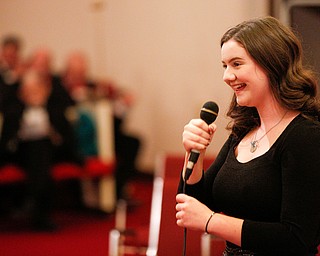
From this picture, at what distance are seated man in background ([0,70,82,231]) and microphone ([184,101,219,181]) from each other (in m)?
4.13

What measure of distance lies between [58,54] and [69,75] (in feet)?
6.13

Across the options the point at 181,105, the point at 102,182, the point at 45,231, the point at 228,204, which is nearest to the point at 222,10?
the point at 181,105

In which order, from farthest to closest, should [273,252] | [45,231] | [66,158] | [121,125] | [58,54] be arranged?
1. [58,54]
2. [121,125]
3. [66,158]
4. [45,231]
5. [273,252]

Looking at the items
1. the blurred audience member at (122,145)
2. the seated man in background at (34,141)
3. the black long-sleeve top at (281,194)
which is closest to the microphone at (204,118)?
the black long-sleeve top at (281,194)

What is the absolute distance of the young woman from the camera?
1.66 meters

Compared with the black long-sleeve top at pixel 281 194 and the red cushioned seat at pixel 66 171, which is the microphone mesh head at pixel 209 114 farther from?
the red cushioned seat at pixel 66 171

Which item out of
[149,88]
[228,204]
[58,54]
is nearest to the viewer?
[228,204]

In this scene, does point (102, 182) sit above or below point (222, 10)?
below

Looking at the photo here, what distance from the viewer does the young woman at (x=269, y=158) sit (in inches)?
65.4

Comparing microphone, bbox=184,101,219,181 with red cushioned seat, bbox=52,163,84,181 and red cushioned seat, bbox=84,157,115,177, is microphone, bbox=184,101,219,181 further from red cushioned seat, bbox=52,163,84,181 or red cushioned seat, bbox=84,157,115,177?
red cushioned seat, bbox=84,157,115,177

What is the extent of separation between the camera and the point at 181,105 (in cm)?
743

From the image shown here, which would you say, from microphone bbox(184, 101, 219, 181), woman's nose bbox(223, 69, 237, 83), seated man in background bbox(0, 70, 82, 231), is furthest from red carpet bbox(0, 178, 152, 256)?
woman's nose bbox(223, 69, 237, 83)

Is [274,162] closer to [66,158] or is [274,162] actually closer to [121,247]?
[121,247]

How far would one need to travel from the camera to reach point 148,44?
793cm
